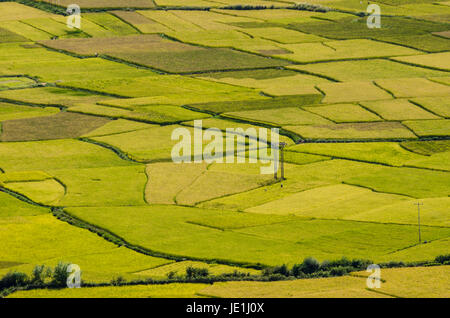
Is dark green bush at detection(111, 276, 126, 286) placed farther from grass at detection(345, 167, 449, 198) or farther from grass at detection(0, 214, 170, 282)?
grass at detection(345, 167, 449, 198)

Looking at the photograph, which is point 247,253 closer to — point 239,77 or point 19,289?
point 19,289

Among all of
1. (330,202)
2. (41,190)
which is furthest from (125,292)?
(41,190)

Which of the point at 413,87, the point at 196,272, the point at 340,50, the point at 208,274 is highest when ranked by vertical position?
the point at 340,50

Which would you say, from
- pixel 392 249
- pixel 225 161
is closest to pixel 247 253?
pixel 392 249

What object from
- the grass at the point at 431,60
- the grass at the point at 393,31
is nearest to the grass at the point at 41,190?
the grass at the point at 431,60

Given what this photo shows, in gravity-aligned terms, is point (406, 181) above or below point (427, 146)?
below

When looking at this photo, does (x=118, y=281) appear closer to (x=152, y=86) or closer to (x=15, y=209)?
(x=15, y=209)

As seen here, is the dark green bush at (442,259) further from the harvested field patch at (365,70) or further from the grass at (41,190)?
the harvested field patch at (365,70)
